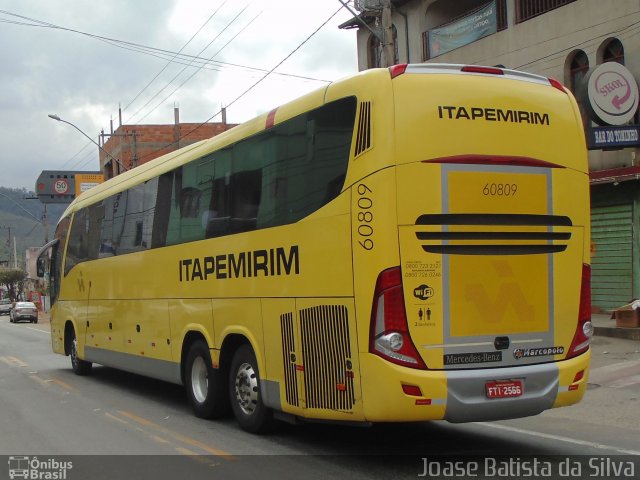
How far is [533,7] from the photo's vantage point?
19984 mm

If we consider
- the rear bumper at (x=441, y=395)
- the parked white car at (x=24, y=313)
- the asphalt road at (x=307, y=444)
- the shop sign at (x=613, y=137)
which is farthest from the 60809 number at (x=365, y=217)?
the parked white car at (x=24, y=313)

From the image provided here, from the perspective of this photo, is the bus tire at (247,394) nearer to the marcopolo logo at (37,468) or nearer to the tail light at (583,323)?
the marcopolo logo at (37,468)

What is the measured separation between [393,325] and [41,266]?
42.9 feet

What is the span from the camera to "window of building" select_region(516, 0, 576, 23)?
19380mm

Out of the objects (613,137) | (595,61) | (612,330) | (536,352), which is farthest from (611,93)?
(536,352)

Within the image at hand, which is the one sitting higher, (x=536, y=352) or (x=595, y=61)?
(x=595, y=61)

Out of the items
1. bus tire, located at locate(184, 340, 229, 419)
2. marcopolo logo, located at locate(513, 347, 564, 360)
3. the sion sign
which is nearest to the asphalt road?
bus tire, located at locate(184, 340, 229, 419)

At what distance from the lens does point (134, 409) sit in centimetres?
1057

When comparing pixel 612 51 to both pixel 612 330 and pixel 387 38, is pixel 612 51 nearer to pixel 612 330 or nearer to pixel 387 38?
pixel 387 38

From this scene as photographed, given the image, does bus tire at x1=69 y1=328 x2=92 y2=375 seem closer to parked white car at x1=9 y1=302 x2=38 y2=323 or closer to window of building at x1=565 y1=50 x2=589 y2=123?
window of building at x1=565 y1=50 x2=589 y2=123

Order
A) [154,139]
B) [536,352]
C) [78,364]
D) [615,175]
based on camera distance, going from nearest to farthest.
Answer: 1. [536,352]
2. [78,364]
3. [615,175]
4. [154,139]

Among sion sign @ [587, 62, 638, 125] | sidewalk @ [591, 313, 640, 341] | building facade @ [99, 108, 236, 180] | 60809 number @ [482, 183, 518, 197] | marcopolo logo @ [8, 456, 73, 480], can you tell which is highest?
building facade @ [99, 108, 236, 180]

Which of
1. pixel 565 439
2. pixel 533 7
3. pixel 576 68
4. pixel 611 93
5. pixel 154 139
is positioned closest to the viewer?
pixel 565 439

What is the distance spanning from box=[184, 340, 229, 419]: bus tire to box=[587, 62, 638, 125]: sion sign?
11289 mm
